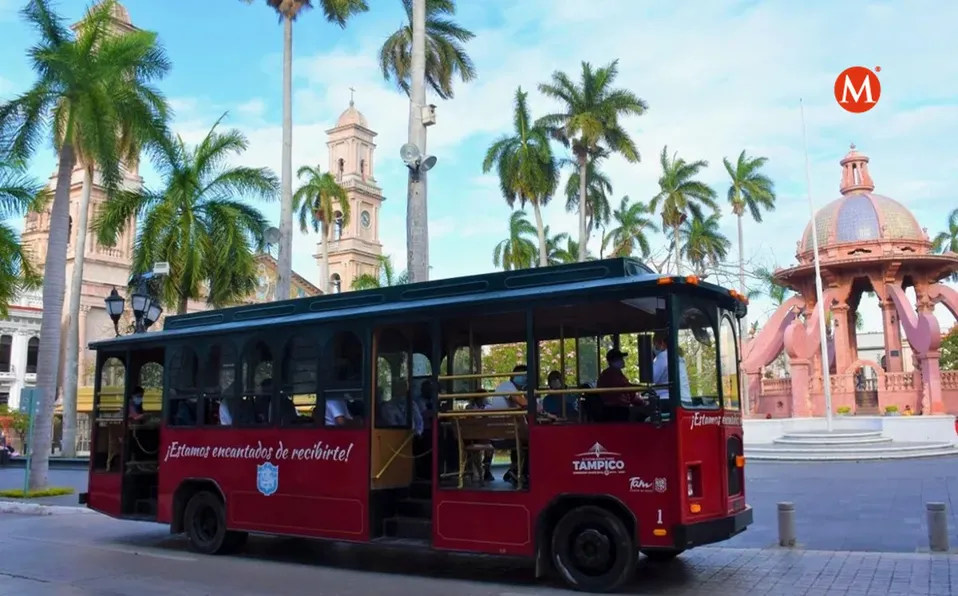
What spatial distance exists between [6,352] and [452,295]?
63.7m

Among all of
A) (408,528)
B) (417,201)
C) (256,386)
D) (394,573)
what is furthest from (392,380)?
(417,201)

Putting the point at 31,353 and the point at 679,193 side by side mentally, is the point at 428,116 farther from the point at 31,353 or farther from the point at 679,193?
the point at 31,353

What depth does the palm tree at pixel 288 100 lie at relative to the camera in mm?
24203

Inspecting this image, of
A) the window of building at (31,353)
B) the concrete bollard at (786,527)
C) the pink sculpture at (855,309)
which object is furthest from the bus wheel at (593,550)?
the window of building at (31,353)

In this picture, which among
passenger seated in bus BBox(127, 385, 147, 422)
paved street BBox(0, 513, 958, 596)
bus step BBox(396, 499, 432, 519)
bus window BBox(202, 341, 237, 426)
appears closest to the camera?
paved street BBox(0, 513, 958, 596)

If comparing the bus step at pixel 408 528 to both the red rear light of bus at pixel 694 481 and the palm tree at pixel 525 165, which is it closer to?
the red rear light of bus at pixel 694 481

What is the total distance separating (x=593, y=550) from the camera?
27.5ft

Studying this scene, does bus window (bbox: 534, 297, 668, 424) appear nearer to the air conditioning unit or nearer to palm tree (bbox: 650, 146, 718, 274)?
the air conditioning unit

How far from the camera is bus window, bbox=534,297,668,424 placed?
843 centimetres

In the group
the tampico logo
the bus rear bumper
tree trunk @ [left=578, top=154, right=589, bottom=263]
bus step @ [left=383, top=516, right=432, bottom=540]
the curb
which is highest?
tree trunk @ [left=578, top=154, right=589, bottom=263]

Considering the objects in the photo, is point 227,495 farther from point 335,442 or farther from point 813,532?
point 813,532

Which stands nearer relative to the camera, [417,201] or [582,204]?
[417,201]

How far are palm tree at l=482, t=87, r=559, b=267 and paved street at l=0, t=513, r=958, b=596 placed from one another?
31517 mm

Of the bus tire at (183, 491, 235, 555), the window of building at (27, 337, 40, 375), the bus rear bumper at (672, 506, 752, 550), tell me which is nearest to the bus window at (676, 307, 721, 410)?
the bus rear bumper at (672, 506, 752, 550)
